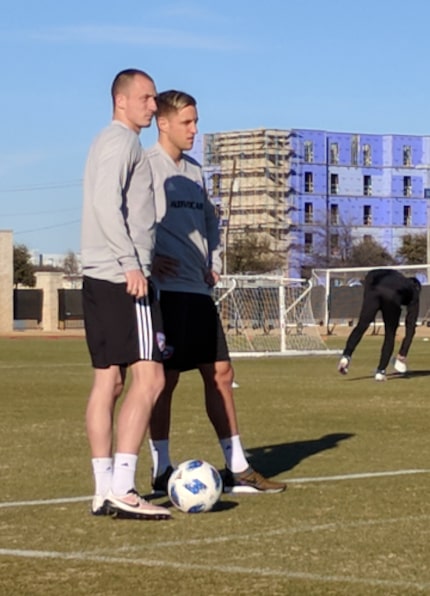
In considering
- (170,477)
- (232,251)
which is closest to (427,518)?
(170,477)

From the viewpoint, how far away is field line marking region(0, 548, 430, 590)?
5609 mm

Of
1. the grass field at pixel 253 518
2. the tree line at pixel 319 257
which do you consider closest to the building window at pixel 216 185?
the tree line at pixel 319 257

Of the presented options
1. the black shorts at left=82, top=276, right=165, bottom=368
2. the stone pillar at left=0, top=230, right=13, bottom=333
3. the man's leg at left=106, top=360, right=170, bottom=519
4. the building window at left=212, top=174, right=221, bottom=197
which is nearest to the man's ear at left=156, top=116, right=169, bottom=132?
the black shorts at left=82, top=276, right=165, bottom=368

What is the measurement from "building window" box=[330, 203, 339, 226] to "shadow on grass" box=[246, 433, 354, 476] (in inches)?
3901

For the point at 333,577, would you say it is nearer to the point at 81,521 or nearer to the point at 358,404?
the point at 81,521

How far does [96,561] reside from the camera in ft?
20.0

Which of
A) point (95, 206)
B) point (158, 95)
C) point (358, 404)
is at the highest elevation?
point (158, 95)

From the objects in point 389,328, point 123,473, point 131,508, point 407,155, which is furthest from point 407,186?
point 131,508

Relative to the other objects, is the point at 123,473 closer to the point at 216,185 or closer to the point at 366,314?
the point at 366,314

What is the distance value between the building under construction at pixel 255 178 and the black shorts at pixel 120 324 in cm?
10569

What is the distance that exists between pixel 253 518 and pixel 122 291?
→ 4.49 feet

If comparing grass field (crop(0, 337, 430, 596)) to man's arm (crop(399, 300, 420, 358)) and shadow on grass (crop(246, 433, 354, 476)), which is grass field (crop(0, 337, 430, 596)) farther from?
man's arm (crop(399, 300, 420, 358))

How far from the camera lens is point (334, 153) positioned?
115750 mm

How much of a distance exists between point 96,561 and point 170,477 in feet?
6.05
